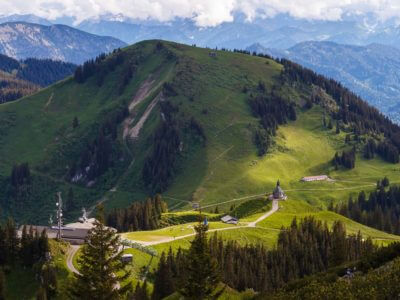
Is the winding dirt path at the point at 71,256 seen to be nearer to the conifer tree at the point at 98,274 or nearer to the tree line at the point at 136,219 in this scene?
the conifer tree at the point at 98,274

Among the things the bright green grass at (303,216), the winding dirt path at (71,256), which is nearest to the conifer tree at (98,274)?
the winding dirt path at (71,256)

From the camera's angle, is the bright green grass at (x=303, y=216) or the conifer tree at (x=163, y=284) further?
the bright green grass at (x=303, y=216)

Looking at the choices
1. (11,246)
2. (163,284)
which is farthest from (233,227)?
(11,246)

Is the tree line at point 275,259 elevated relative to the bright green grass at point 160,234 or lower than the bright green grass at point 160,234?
lower

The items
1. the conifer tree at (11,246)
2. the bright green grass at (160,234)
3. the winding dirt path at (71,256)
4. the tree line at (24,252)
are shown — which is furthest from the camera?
the bright green grass at (160,234)

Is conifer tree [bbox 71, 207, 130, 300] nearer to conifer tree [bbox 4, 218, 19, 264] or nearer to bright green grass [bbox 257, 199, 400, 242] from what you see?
conifer tree [bbox 4, 218, 19, 264]

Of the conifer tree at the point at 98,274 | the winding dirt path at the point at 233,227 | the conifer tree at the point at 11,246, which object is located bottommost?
the winding dirt path at the point at 233,227

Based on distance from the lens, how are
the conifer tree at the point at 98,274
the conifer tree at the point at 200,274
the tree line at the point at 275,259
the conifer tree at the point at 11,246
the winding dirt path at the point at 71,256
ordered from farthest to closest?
1. the conifer tree at the point at 11,246
2. the tree line at the point at 275,259
3. the winding dirt path at the point at 71,256
4. the conifer tree at the point at 200,274
5. the conifer tree at the point at 98,274

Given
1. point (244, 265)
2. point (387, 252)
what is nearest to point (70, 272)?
point (244, 265)
